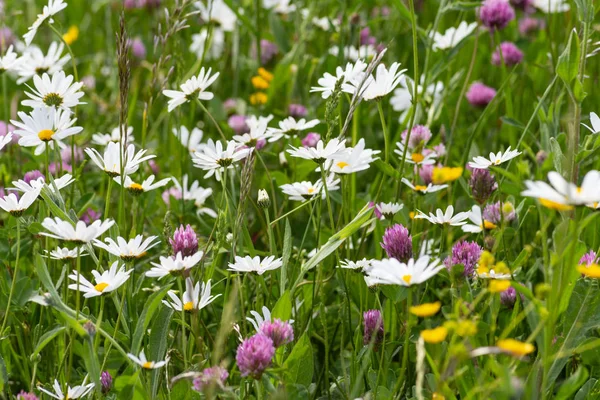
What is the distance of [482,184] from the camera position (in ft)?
4.73

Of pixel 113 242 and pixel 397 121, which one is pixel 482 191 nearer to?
pixel 113 242

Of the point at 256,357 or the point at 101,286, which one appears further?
the point at 101,286

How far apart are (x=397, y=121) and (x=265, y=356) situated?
1.57 meters

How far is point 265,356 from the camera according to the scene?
3.35ft

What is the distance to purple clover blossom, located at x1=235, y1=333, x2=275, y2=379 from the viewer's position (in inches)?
40.3

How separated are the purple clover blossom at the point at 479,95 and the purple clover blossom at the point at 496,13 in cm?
17

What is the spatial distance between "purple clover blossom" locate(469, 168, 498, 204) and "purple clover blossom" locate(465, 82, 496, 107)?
85 cm

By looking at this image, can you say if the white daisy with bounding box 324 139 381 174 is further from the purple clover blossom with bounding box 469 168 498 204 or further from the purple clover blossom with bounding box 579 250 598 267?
the purple clover blossom with bounding box 579 250 598 267

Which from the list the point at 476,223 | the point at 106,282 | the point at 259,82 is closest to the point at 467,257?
the point at 476,223

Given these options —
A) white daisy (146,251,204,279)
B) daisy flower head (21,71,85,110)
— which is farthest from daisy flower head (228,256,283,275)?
daisy flower head (21,71,85,110)

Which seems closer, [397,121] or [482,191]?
[482,191]

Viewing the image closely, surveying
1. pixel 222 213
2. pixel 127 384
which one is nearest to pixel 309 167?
pixel 222 213

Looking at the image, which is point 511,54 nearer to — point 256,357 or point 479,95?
point 479,95

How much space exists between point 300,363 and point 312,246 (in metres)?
0.63
